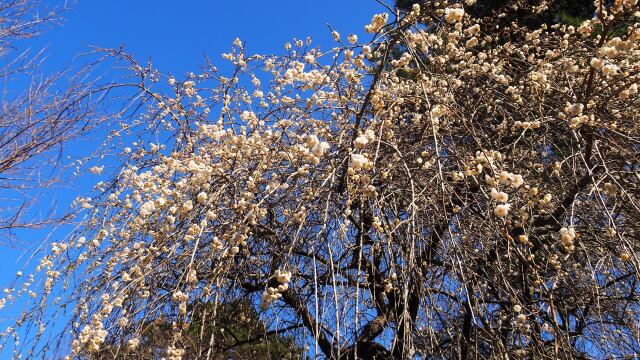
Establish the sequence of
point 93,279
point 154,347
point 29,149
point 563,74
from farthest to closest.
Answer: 1. point 29,149
2. point 563,74
3. point 154,347
4. point 93,279

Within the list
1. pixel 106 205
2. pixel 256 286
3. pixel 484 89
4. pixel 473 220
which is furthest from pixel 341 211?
pixel 106 205

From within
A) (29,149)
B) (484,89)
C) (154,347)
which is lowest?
(154,347)

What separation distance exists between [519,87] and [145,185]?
2050mm

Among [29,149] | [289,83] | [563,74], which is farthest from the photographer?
[29,149]

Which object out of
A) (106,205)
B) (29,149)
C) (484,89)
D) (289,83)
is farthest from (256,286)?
(29,149)

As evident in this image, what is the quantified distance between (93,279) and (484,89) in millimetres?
2203

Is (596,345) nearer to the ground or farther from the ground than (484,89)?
nearer to the ground

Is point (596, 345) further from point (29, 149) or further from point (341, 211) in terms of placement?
point (29, 149)

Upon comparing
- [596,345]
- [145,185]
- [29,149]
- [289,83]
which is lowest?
[596,345]

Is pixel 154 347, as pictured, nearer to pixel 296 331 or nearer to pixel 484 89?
pixel 296 331

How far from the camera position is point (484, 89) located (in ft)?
10.1

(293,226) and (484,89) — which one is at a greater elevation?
(484,89)

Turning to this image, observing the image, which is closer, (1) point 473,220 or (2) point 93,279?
(1) point 473,220

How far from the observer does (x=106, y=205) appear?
3135mm
